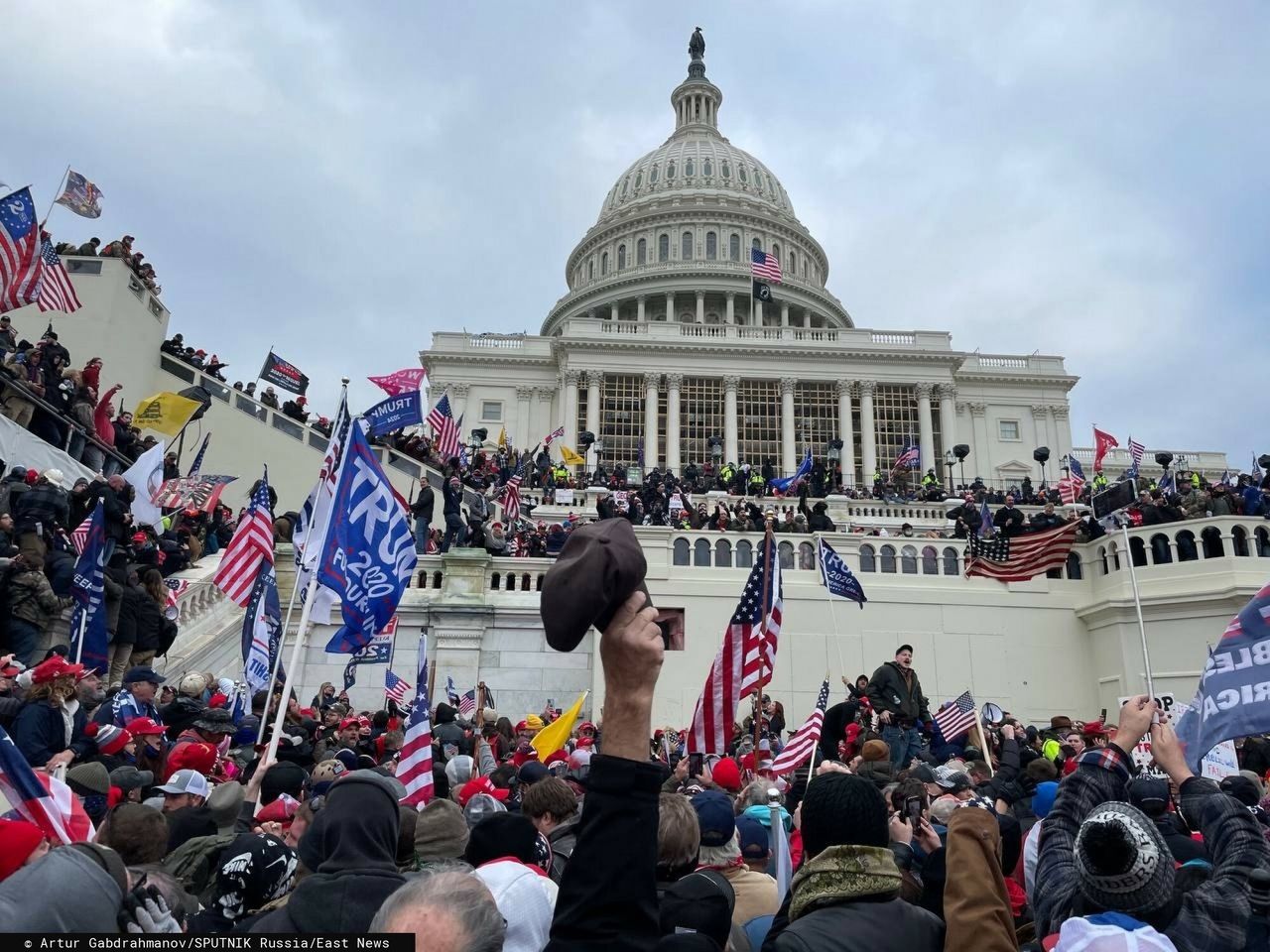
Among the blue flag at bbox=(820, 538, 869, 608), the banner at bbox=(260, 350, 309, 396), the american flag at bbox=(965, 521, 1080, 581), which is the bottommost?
the blue flag at bbox=(820, 538, 869, 608)

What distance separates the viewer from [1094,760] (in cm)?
347

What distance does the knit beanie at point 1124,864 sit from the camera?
2.77m

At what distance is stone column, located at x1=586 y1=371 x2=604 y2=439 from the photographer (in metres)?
59.7

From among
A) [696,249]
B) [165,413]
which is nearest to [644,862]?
[165,413]

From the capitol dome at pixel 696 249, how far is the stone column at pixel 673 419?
13.5 m

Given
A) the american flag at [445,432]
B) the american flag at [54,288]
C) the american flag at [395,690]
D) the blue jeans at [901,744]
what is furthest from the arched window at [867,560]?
the american flag at [54,288]

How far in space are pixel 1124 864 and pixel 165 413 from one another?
24.4 meters

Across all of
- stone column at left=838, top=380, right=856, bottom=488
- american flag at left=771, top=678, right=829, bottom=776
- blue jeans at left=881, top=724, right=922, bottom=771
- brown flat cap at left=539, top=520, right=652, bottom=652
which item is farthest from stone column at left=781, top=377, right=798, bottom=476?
brown flat cap at left=539, top=520, right=652, bottom=652

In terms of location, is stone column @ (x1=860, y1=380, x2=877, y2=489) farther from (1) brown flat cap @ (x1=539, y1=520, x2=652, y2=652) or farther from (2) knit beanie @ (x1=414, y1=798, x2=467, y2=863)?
(1) brown flat cap @ (x1=539, y1=520, x2=652, y2=652)

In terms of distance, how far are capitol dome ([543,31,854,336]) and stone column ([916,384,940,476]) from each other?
1529 cm

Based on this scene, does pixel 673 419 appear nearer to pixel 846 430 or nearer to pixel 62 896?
pixel 846 430

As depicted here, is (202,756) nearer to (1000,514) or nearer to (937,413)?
(1000,514)

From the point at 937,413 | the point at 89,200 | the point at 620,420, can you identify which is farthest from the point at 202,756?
the point at 937,413

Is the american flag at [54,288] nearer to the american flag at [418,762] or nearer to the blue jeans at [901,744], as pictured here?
the american flag at [418,762]
